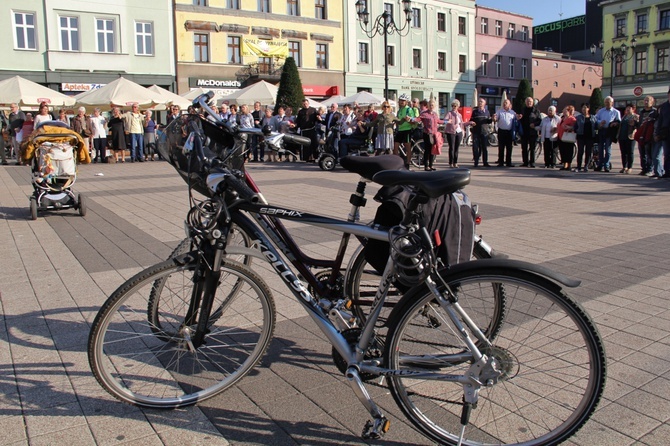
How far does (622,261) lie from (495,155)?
15992 millimetres

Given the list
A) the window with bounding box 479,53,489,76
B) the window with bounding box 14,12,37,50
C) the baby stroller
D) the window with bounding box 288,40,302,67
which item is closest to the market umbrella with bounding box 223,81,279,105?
the window with bounding box 14,12,37,50

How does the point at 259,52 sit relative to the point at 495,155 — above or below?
above

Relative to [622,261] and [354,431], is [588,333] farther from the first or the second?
[622,261]

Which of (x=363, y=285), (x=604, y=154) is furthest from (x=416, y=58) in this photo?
(x=363, y=285)

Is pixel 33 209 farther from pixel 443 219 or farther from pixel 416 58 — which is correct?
pixel 416 58

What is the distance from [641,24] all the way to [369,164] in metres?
67.0

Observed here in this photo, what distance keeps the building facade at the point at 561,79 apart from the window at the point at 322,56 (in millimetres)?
27131

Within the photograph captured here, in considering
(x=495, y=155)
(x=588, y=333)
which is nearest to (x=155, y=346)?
(x=588, y=333)

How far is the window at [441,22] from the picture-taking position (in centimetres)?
4931

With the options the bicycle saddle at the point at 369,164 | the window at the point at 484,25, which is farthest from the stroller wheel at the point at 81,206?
the window at the point at 484,25

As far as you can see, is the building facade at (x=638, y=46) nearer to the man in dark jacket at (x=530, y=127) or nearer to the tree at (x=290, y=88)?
the tree at (x=290, y=88)

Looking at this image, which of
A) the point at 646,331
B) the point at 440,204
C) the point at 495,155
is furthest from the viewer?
the point at 495,155

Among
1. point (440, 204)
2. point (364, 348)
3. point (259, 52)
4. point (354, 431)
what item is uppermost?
point (259, 52)

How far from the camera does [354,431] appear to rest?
2.81 m
